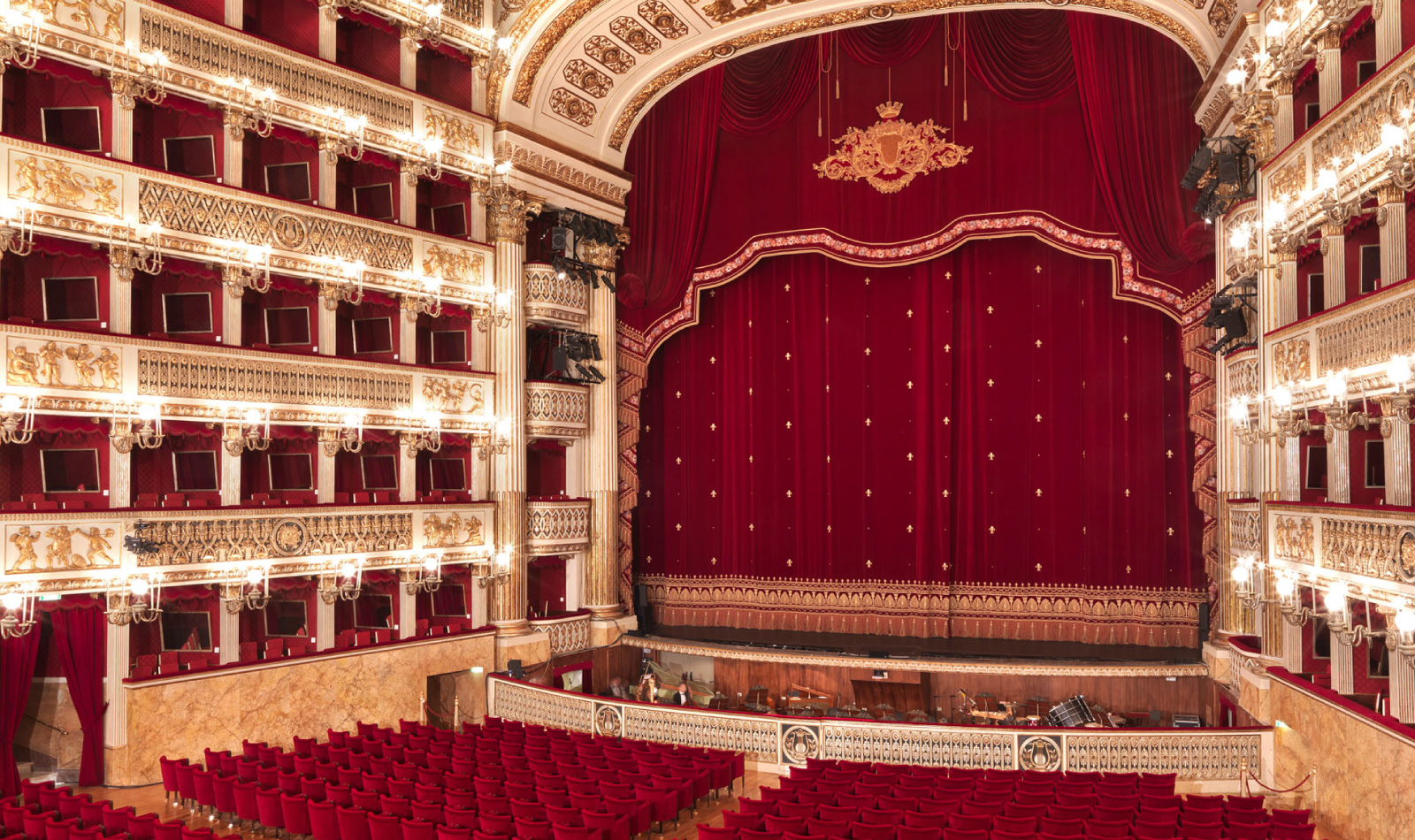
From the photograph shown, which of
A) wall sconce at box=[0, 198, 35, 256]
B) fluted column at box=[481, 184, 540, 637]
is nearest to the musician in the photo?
fluted column at box=[481, 184, 540, 637]

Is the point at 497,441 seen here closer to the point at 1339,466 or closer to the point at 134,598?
the point at 134,598

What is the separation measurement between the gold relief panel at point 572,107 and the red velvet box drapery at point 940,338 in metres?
1.83

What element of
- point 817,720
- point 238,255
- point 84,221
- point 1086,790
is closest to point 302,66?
point 238,255

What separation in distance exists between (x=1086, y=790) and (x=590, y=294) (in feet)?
41.8

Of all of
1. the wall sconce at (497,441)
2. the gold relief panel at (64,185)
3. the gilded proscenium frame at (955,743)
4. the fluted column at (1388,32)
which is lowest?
the gilded proscenium frame at (955,743)

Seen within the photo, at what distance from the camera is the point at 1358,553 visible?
1030 cm

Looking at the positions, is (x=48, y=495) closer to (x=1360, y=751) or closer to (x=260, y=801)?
(x=260, y=801)

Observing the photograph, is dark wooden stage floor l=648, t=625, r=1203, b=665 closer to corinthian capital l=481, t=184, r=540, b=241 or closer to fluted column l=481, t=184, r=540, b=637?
fluted column l=481, t=184, r=540, b=637

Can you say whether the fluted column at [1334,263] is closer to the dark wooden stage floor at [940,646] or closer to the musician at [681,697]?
the dark wooden stage floor at [940,646]

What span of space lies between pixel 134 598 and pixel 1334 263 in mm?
14311

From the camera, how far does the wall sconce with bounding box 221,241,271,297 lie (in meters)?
14.7

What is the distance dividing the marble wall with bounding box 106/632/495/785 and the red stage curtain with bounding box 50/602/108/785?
0.87 ft

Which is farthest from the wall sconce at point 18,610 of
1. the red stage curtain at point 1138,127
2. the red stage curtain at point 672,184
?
the red stage curtain at point 1138,127

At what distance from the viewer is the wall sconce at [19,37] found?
12.4 meters
